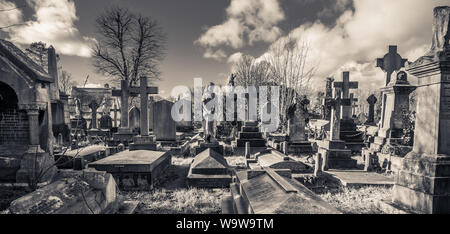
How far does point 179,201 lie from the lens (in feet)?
14.6

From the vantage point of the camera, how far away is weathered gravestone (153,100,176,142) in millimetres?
10000

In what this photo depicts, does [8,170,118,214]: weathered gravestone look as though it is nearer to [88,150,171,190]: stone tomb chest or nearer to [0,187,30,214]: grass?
[88,150,171,190]: stone tomb chest

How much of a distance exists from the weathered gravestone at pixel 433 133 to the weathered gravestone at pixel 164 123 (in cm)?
935

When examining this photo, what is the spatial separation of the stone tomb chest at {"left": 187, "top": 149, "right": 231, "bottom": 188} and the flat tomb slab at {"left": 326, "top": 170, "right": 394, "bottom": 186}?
3565mm

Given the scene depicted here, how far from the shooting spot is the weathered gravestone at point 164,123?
10.0 meters

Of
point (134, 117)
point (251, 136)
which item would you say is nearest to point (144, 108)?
point (134, 117)

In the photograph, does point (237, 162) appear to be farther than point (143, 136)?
Yes

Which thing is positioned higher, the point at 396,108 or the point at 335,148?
the point at 396,108

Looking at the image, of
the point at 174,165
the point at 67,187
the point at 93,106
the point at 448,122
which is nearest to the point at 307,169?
the point at 448,122

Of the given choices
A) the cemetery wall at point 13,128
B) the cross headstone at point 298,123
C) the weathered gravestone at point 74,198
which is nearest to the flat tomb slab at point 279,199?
the weathered gravestone at point 74,198

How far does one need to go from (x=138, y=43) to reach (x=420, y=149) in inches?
823

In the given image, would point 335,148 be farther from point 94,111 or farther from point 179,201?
point 94,111

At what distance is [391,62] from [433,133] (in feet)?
33.1

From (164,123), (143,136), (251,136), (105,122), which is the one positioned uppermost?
(164,123)
